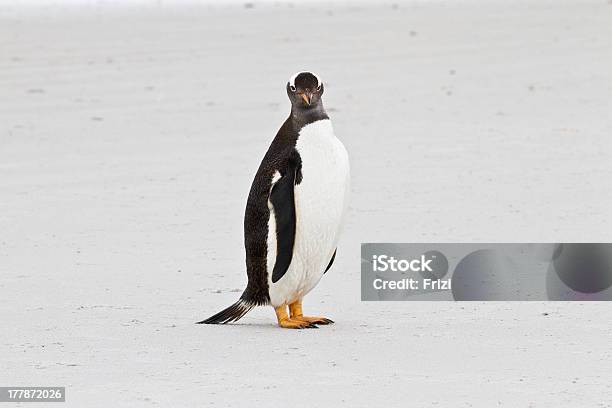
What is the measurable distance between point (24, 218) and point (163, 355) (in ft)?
10.4

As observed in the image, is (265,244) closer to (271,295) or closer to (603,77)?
(271,295)

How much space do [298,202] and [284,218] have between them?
74mm

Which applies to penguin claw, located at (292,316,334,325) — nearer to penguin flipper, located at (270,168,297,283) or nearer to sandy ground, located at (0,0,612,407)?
sandy ground, located at (0,0,612,407)

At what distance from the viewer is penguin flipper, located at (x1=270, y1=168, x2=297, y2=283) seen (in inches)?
203

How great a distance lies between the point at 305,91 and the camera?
5.17 meters

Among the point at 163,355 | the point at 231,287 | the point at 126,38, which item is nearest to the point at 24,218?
the point at 231,287

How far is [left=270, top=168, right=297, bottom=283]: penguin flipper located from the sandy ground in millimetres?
277

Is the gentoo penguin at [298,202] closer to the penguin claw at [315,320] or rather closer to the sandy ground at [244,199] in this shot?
the penguin claw at [315,320]

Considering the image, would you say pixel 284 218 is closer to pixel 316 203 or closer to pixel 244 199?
pixel 316 203

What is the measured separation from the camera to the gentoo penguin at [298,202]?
5.14 metres

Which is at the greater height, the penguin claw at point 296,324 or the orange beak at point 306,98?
the orange beak at point 306,98

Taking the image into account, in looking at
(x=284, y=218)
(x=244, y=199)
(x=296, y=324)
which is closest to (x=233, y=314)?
(x=296, y=324)

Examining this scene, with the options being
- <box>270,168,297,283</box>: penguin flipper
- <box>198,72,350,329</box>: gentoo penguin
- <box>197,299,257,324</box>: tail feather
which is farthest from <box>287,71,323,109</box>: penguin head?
<box>197,299,257,324</box>: tail feather

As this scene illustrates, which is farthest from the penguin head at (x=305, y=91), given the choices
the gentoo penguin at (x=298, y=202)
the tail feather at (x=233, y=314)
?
the tail feather at (x=233, y=314)
